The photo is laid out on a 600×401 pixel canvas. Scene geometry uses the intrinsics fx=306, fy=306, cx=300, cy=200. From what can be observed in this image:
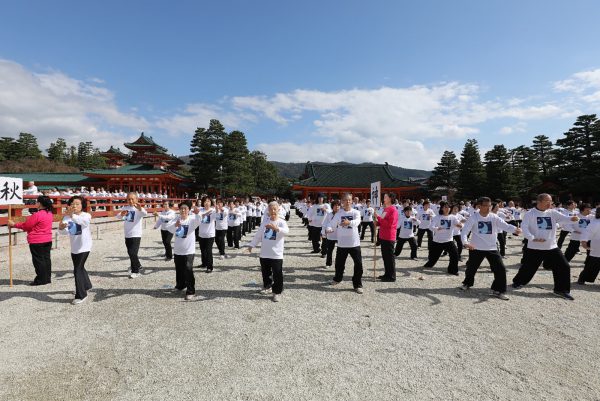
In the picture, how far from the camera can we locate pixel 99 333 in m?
4.02

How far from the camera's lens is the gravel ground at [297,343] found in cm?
294

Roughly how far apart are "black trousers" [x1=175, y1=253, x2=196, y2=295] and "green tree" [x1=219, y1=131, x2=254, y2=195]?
1312 inches

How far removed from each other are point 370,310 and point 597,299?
433cm

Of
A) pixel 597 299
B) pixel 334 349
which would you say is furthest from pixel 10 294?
pixel 597 299

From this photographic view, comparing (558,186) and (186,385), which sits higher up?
(558,186)

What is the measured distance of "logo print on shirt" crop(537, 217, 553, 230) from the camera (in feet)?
18.6

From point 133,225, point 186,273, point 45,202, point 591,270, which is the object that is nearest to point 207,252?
point 133,225

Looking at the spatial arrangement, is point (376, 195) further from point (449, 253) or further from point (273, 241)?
point (273, 241)

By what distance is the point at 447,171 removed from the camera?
4216 centimetres

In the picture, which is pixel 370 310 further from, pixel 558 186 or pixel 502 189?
pixel 558 186

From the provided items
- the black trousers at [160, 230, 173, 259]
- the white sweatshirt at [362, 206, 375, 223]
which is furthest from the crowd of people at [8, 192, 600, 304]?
the white sweatshirt at [362, 206, 375, 223]

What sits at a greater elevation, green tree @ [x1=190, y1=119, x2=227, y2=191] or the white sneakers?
green tree @ [x1=190, y1=119, x2=227, y2=191]

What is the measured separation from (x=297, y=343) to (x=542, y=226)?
5.12 m

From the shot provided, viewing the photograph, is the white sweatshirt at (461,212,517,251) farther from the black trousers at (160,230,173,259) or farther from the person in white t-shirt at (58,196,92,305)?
the black trousers at (160,230,173,259)
